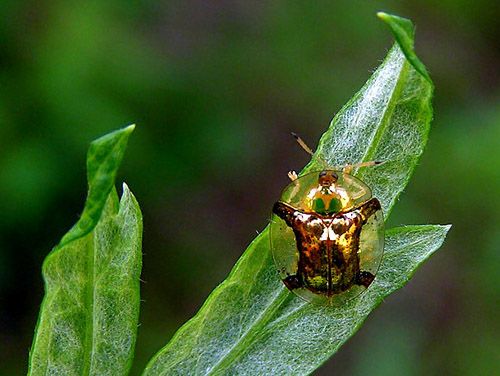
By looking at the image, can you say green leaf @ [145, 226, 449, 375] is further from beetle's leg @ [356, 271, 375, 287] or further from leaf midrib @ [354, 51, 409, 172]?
leaf midrib @ [354, 51, 409, 172]

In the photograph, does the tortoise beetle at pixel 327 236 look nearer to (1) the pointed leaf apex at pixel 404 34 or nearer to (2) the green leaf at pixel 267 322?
(2) the green leaf at pixel 267 322

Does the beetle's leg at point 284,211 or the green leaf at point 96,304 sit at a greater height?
the green leaf at point 96,304

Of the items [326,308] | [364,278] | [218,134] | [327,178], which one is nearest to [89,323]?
[326,308]

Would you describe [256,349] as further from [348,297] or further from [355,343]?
[355,343]

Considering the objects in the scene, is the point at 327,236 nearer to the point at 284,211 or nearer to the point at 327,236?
the point at 327,236

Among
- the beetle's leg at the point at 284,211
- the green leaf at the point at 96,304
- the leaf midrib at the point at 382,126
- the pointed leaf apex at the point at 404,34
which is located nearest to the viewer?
the pointed leaf apex at the point at 404,34

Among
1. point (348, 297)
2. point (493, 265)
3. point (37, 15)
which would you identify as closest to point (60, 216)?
point (37, 15)

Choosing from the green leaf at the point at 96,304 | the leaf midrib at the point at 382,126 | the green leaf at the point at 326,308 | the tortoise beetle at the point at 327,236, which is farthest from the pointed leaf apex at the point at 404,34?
the green leaf at the point at 96,304
